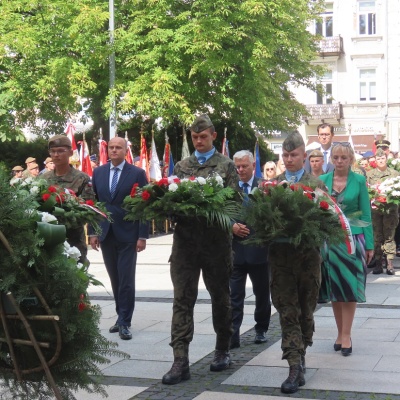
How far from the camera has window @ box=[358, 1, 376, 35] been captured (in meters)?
49.5

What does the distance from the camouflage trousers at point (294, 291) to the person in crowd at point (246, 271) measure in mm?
1274

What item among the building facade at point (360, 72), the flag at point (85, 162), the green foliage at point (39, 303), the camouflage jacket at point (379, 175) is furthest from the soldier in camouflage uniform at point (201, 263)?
the building facade at point (360, 72)

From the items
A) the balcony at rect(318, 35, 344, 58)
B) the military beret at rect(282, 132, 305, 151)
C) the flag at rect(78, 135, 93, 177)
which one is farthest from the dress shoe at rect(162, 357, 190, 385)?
the balcony at rect(318, 35, 344, 58)

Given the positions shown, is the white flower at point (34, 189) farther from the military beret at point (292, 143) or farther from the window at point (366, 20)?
the window at point (366, 20)

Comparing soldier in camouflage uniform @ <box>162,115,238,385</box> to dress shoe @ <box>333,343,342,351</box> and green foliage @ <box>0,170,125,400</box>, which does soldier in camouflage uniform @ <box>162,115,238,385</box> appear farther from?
green foliage @ <box>0,170,125,400</box>

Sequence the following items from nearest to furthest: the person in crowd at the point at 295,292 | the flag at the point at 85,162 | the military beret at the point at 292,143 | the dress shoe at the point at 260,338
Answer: the person in crowd at the point at 295,292 < the military beret at the point at 292,143 < the dress shoe at the point at 260,338 < the flag at the point at 85,162

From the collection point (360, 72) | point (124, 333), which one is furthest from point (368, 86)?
point (124, 333)

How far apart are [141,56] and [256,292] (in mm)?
19811

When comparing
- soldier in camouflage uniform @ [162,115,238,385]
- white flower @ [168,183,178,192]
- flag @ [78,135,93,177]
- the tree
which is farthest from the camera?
the tree

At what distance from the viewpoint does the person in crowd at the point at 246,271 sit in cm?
830

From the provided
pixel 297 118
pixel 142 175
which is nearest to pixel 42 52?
pixel 297 118

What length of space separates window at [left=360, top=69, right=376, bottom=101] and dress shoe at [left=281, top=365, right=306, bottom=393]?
146 feet

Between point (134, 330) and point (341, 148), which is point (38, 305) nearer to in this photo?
point (341, 148)

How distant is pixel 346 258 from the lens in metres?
8.03
